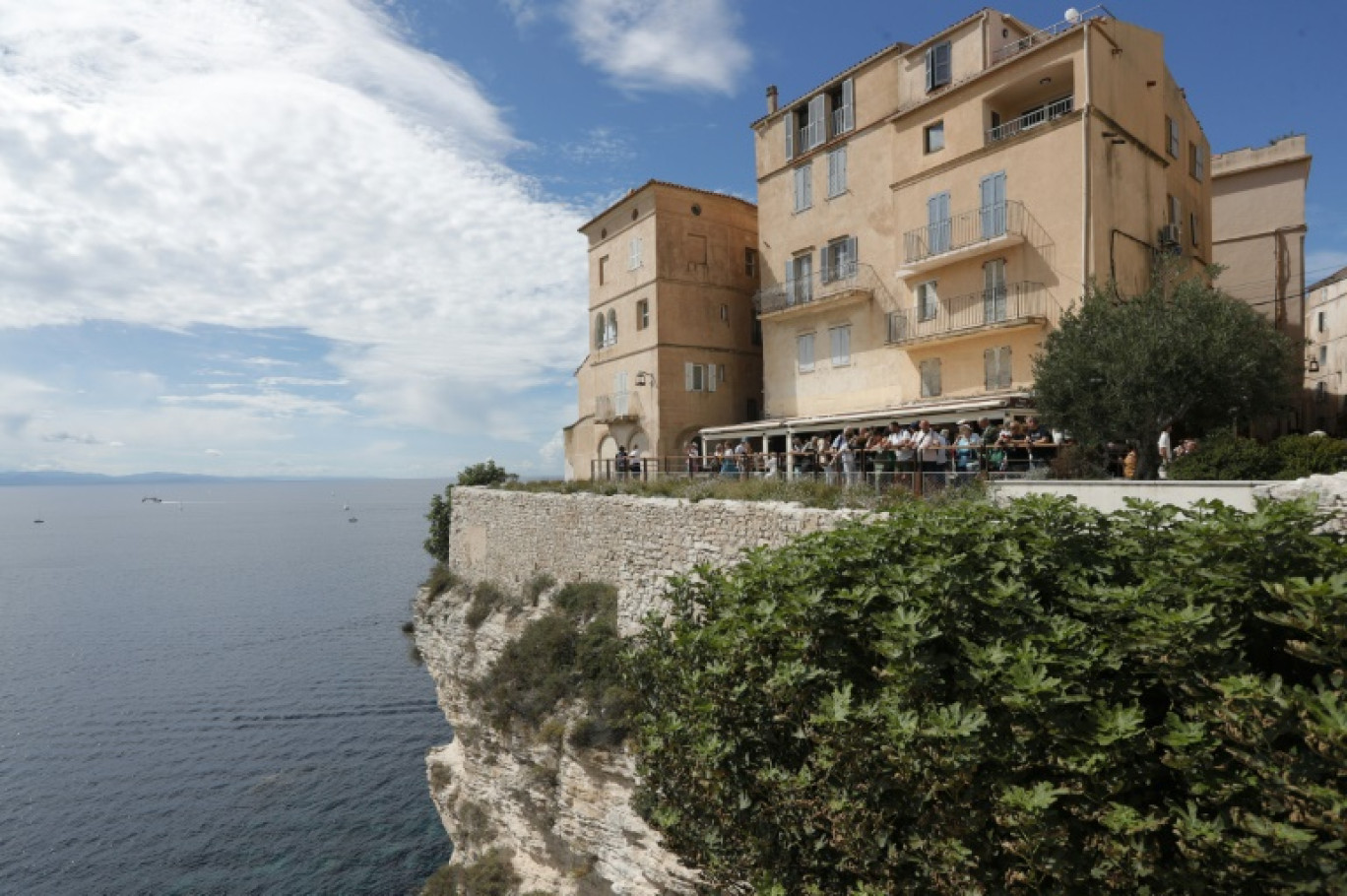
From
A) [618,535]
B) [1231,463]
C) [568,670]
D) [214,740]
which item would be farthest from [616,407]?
[214,740]

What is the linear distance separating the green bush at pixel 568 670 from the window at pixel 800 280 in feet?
43.7

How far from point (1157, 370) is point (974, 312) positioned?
6.98 m

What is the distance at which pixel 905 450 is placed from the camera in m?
15.4

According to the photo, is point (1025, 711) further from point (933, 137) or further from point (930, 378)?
point (933, 137)

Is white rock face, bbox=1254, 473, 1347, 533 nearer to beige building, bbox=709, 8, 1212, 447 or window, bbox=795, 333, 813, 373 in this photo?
beige building, bbox=709, 8, 1212, 447

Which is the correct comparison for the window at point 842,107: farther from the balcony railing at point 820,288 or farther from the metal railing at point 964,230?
the metal railing at point 964,230

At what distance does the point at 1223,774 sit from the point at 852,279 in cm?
2120

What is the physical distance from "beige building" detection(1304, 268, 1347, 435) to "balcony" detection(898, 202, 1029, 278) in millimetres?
16045

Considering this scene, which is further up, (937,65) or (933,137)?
(937,65)

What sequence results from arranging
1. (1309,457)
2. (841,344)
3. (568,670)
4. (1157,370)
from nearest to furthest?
1. (1309,457)
2. (1157,370)
3. (568,670)
4. (841,344)

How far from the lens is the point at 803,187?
1037 inches

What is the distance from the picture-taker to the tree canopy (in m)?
14.4

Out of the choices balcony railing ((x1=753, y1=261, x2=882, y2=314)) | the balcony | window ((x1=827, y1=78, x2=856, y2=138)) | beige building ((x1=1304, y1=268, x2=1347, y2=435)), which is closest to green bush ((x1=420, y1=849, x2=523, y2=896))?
balcony railing ((x1=753, y1=261, x2=882, y2=314))

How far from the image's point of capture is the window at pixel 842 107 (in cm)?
2455
